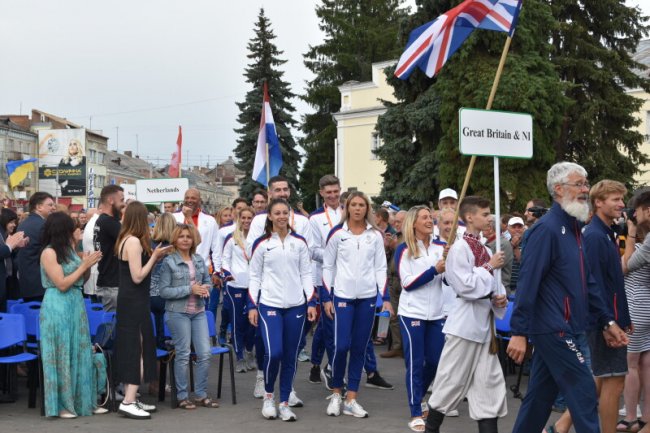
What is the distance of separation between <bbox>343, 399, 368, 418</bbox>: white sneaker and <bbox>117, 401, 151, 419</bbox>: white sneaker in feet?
6.41

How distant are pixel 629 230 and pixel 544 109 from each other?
20078mm

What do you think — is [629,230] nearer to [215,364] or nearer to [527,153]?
[527,153]

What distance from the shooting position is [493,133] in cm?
798

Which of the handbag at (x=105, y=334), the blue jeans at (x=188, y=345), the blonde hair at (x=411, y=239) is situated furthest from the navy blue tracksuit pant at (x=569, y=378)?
the handbag at (x=105, y=334)

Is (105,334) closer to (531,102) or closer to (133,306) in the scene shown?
(133,306)

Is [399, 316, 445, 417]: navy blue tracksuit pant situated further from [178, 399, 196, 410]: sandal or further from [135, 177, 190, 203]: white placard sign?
[135, 177, 190, 203]: white placard sign

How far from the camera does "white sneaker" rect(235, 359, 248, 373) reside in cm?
1102

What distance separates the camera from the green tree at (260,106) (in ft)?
172

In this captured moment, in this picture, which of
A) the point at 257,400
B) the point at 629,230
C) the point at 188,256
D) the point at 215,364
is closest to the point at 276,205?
the point at 188,256

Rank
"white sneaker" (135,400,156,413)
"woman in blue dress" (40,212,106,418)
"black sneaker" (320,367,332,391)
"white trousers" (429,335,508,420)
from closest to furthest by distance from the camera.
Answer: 1. "white trousers" (429,335,508,420)
2. "woman in blue dress" (40,212,106,418)
3. "white sneaker" (135,400,156,413)
4. "black sneaker" (320,367,332,391)

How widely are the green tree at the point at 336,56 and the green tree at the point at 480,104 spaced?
28.4m

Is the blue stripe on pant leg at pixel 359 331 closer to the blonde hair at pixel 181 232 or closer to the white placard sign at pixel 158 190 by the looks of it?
the blonde hair at pixel 181 232

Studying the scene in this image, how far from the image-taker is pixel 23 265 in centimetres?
1039

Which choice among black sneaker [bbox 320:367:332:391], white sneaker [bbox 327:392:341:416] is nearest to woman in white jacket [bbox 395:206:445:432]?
white sneaker [bbox 327:392:341:416]
